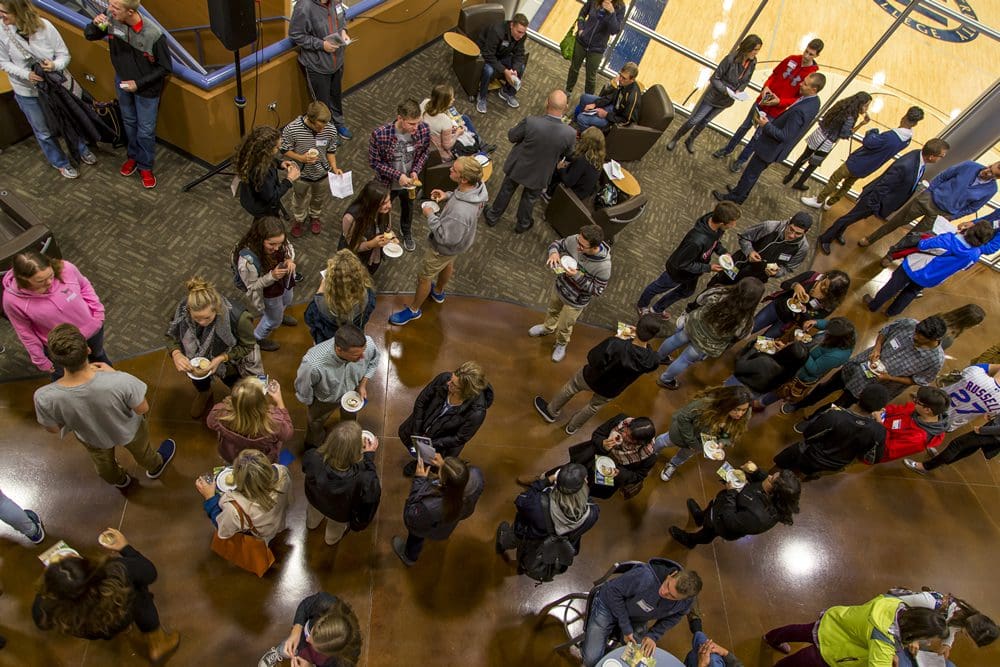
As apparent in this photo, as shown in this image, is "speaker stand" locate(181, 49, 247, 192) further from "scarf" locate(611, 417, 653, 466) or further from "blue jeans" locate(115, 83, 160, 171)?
"scarf" locate(611, 417, 653, 466)

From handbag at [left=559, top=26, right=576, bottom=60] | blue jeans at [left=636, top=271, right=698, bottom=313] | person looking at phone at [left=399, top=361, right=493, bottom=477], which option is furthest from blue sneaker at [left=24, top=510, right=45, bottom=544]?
handbag at [left=559, top=26, right=576, bottom=60]

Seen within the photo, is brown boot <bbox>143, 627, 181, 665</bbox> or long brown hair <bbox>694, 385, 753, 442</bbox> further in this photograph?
long brown hair <bbox>694, 385, 753, 442</bbox>

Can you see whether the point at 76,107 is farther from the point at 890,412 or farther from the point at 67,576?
the point at 890,412

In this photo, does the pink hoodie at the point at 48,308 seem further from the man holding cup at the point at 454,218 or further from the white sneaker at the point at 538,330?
the white sneaker at the point at 538,330

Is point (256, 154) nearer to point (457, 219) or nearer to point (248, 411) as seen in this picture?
point (457, 219)

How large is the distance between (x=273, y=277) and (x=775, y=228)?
424cm

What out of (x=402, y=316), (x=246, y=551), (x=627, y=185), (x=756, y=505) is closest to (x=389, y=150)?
(x=402, y=316)

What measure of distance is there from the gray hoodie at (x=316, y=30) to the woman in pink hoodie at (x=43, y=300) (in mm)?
3172

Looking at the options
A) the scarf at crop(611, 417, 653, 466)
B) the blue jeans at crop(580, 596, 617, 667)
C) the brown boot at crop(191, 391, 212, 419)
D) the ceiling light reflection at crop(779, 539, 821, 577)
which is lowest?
the brown boot at crop(191, 391, 212, 419)

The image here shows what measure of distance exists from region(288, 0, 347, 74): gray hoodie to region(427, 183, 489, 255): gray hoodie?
2318 millimetres

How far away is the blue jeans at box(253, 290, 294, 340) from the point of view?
4578 millimetres

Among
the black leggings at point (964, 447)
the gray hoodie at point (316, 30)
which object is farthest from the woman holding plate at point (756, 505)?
the gray hoodie at point (316, 30)

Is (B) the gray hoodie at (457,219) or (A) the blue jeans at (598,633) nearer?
(A) the blue jeans at (598,633)

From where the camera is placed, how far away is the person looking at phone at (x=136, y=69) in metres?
4.73
